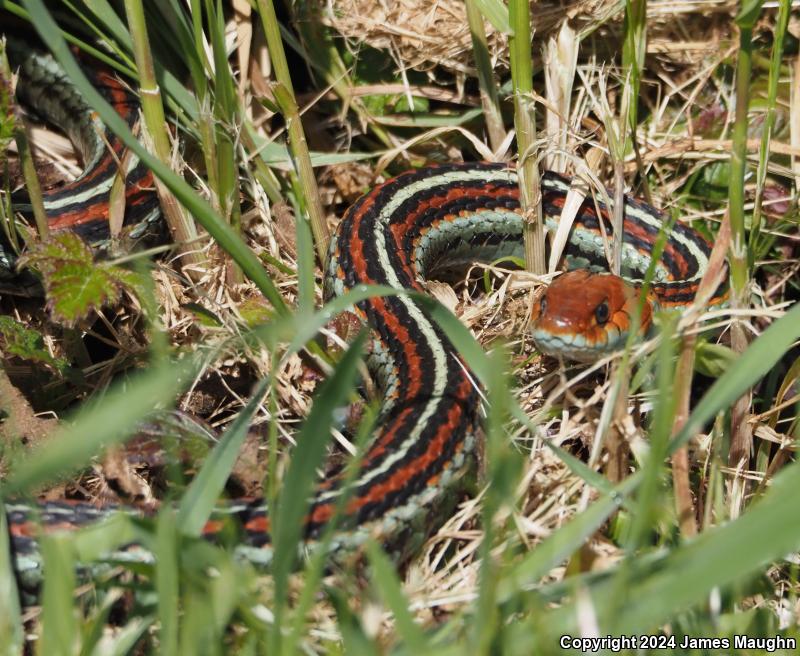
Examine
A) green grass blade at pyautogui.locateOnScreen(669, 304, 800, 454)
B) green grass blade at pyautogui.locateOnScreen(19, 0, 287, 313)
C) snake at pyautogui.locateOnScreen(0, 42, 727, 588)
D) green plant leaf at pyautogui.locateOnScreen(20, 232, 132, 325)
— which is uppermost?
green grass blade at pyautogui.locateOnScreen(19, 0, 287, 313)

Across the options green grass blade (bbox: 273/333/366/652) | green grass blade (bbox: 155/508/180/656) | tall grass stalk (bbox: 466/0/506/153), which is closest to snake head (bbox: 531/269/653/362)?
tall grass stalk (bbox: 466/0/506/153)

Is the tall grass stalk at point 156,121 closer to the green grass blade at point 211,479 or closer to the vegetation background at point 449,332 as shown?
the vegetation background at point 449,332

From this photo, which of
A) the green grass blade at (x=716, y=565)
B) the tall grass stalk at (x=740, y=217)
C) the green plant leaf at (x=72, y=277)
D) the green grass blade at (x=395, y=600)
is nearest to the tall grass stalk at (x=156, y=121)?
the green plant leaf at (x=72, y=277)

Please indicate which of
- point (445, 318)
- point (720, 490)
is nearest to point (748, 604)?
point (720, 490)

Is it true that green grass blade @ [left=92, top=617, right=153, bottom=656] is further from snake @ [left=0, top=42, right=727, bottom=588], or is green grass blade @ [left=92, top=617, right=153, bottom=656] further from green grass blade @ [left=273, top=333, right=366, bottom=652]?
green grass blade @ [left=273, top=333, right=366, bottom=652]

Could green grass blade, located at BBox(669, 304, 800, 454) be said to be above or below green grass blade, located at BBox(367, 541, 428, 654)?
above

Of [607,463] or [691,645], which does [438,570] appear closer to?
[607,463]

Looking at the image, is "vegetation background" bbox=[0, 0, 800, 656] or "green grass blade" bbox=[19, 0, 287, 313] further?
"green grass blade" bbox=[19, 0, 287, 313]

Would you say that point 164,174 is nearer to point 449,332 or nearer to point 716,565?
point 449,332

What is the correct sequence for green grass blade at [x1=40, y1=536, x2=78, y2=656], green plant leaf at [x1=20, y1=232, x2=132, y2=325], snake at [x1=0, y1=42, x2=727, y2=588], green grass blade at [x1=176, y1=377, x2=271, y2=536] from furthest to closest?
green plant leaf at [x1=20, y1=232, x2=132, y2=325], snake at [x1=0, y1=42, x2=727, y2=588], green grass blade at [x1=176, y1=377, x2=271, y2=536], green grass blade at [x1=40, y1=536, x2=78, y2=656]

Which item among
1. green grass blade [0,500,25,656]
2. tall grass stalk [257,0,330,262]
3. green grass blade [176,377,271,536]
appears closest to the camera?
green grass blade [0,500,25,656]
